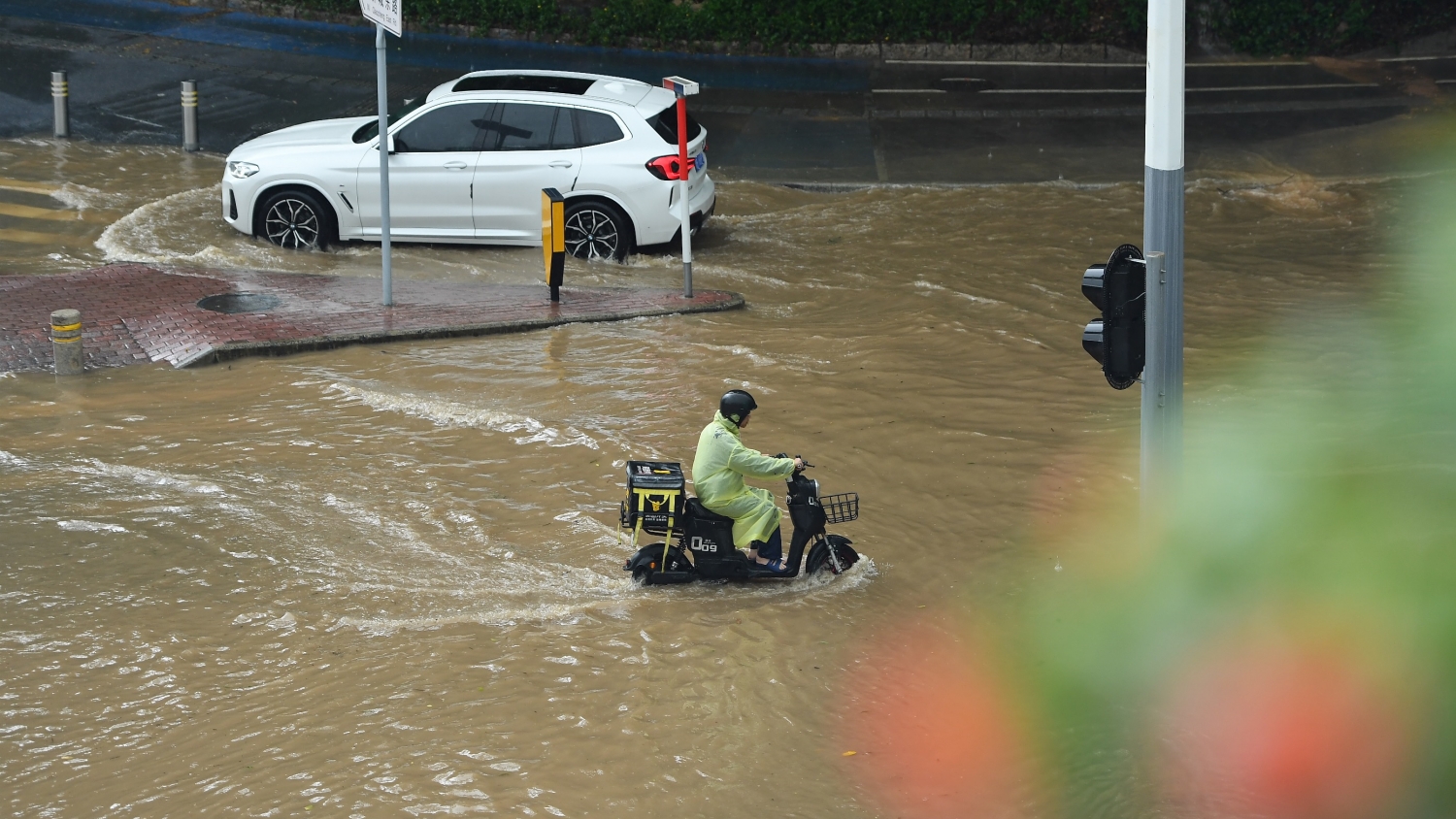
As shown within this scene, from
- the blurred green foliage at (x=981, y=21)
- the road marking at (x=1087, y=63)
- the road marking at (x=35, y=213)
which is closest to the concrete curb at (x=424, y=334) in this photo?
the road marking at (x=35, y=213)

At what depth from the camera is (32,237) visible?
48.4ft

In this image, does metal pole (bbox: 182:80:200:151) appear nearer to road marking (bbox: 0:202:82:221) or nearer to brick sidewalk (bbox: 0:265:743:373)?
road marking (bbox: 0:202:82:221)

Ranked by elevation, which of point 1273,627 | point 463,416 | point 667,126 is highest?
point 667,126

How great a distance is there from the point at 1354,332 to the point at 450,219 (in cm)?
826

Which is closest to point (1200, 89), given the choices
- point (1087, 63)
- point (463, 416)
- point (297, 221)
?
point (1087, 63)

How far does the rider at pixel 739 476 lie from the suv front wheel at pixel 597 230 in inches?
274

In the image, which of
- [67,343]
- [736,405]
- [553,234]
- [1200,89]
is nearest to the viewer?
[736,405]

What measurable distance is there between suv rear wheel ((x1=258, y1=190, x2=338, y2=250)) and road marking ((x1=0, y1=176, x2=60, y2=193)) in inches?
135

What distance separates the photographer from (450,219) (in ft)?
47.2

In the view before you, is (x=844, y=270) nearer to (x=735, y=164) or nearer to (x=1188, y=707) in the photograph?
(x=735, y=164)

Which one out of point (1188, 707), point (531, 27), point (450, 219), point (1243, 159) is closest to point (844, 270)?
point (450, 219)

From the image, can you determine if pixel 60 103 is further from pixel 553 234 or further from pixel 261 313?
pixel 553 234

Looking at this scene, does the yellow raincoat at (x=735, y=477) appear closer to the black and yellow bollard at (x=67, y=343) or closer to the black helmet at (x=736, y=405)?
the black helmet at (x=736, y=405)

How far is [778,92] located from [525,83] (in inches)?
294
